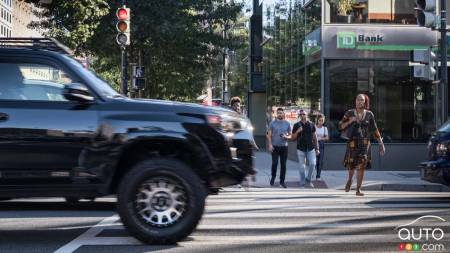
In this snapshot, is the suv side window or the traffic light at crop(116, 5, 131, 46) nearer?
the suv side window

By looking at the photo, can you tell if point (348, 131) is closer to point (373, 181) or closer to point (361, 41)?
point (373, 181)

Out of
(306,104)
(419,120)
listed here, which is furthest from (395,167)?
(306,104)

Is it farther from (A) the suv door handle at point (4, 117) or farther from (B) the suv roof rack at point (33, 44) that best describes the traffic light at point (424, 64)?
(A) the suv door handle at point (4, 117)

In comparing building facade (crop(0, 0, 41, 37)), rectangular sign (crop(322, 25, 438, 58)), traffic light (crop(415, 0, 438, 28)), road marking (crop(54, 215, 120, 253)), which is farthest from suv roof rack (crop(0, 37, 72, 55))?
building facade (crop(0, 0, 41, 37))

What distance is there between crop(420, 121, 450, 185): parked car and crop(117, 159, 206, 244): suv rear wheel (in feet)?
17.4

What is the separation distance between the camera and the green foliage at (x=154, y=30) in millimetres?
20109

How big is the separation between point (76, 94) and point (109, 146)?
60 centimetres

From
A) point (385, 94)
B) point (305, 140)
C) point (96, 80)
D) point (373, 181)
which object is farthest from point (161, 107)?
point (385, 94)

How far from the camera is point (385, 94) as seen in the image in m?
19.4

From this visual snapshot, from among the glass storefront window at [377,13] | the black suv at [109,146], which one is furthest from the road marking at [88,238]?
the glass storefront window at [377,13]

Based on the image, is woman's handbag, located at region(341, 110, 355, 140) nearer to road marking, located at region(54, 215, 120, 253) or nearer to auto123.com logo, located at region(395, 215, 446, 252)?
auto123.com logo, located at region(395, 215, 446, 252)

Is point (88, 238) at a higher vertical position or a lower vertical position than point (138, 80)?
lower

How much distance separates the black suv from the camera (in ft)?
20.4

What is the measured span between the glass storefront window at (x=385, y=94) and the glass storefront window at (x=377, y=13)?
1272 millimetres
